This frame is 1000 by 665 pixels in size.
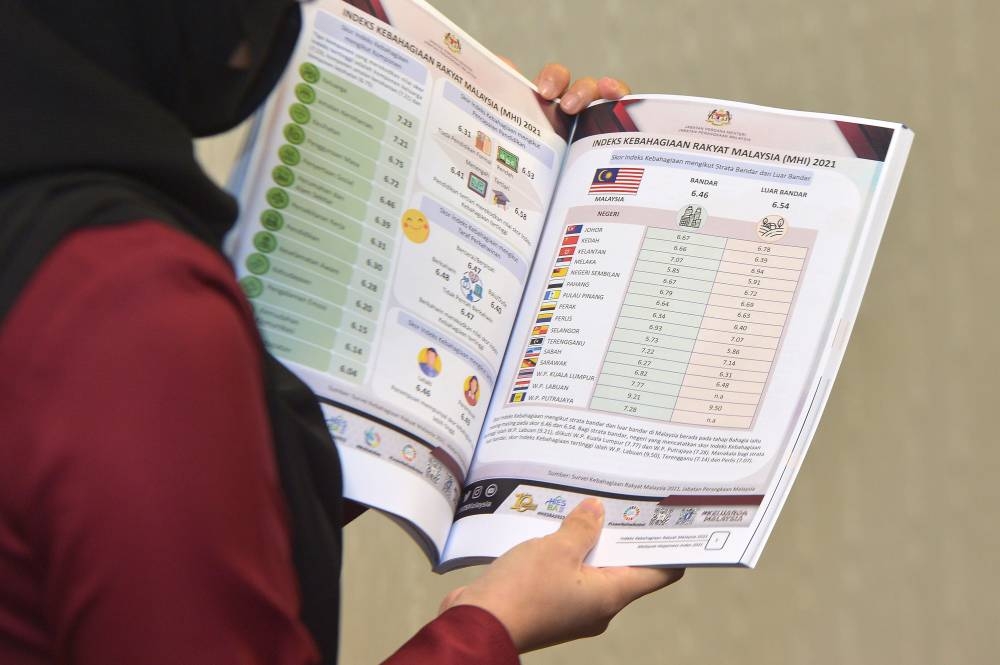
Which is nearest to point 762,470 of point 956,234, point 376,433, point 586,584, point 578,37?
point 586,584

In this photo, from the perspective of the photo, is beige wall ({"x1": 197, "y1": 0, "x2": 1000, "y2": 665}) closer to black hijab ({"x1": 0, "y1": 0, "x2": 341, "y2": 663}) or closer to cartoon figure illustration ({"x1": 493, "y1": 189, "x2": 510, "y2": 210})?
cartoon figure illustration ({"x1": 493, "y1": 189, "x2": 510, "y2": 210})

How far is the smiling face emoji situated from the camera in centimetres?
77

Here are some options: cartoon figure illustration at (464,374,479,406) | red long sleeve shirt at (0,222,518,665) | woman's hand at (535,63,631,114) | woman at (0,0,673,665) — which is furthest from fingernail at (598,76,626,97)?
red long sleeve shirt at (0,222,518,665)

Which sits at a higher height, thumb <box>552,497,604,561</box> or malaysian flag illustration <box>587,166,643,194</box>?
malaysian flag illustration <box>587,166,643,194</box>

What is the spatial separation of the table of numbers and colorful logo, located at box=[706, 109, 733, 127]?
0.09m

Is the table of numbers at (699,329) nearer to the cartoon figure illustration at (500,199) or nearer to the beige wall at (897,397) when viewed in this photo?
the cartoon figure illustration at (500,199)

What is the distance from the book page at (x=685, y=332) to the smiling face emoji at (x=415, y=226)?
106 millimetres

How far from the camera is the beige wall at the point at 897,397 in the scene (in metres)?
0.97

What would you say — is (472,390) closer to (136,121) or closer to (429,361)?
(429,361)

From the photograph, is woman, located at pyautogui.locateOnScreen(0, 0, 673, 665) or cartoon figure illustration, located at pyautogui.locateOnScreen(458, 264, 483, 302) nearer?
woman, located at pyautogui.locateOnScreen(0, 0, 673, 665)

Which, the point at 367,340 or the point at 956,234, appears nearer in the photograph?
the point at 367,340

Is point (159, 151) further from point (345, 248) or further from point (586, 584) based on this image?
point (586, 584)

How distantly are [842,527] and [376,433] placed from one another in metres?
0.56

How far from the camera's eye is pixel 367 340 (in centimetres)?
73
